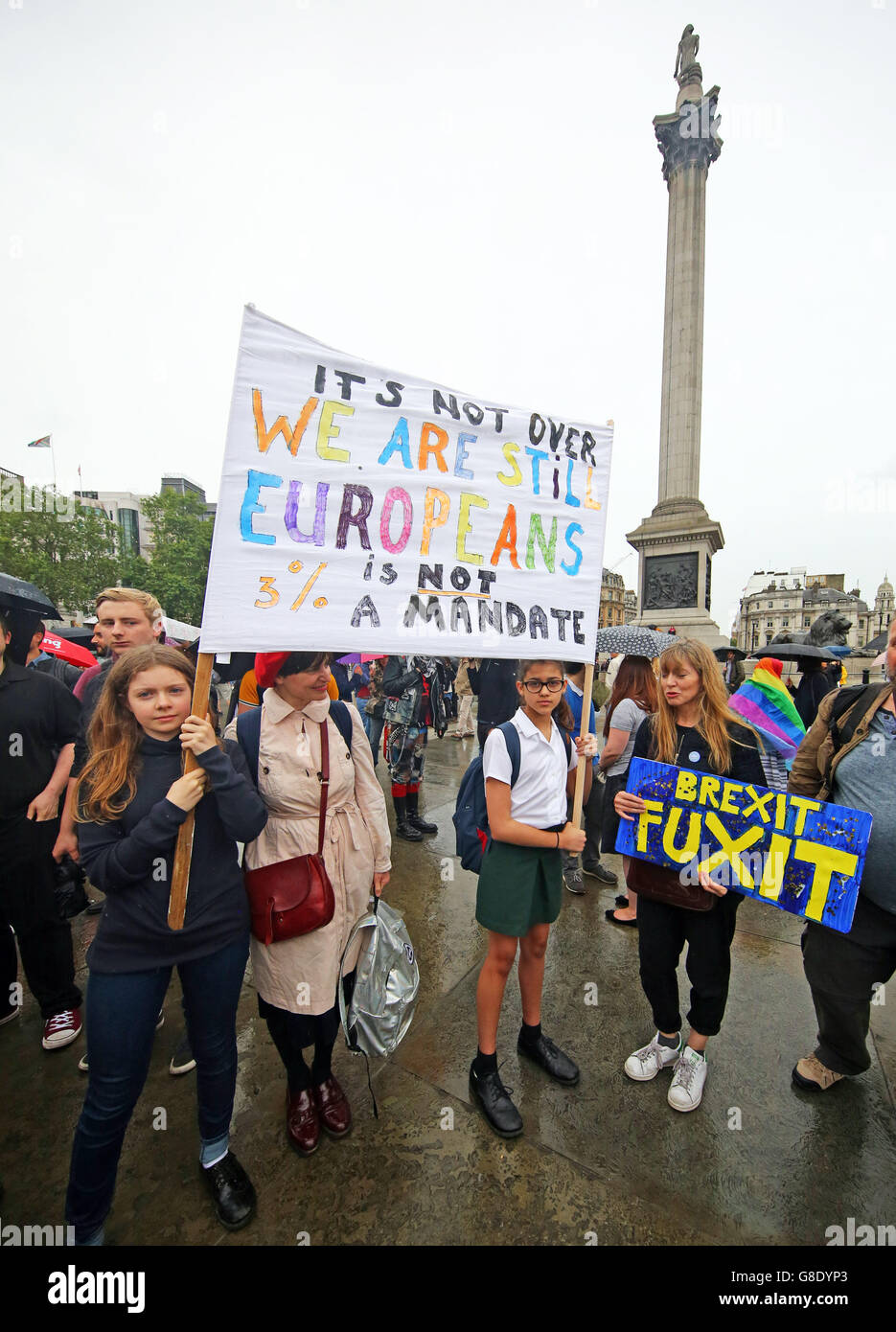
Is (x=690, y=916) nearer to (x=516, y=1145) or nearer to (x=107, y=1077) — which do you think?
(x=516, y=1145)

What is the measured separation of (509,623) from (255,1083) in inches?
93.5

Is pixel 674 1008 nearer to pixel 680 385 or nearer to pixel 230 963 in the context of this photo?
pixel 230 963

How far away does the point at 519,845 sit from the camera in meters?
2.28

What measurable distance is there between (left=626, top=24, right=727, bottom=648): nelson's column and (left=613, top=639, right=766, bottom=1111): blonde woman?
1479 cm

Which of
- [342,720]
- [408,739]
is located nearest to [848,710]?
[342,720]

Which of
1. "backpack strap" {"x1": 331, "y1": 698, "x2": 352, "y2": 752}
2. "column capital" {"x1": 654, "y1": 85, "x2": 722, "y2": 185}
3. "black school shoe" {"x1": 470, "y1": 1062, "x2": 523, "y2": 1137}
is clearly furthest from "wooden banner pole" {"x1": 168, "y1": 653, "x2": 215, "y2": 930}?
"column capital" {"x1": 654, "y1": 85, "x2": 722, "y2": 185}

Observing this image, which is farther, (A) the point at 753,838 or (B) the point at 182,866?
(A) the point at 753,838

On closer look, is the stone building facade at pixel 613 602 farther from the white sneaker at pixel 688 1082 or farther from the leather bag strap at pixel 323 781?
the leather bag strap at pixel 323 781

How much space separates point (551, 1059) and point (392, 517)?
2545 millimetres

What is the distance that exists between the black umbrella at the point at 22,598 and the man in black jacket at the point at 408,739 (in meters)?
2.71

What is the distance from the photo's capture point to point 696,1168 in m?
2.05

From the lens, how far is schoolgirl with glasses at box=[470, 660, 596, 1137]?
2.15m

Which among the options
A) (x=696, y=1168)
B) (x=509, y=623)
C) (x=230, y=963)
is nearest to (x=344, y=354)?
(x=509, y=623)

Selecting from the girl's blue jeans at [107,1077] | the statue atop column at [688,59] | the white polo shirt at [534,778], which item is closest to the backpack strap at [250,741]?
the girl's blue jeans at [107,1077]
